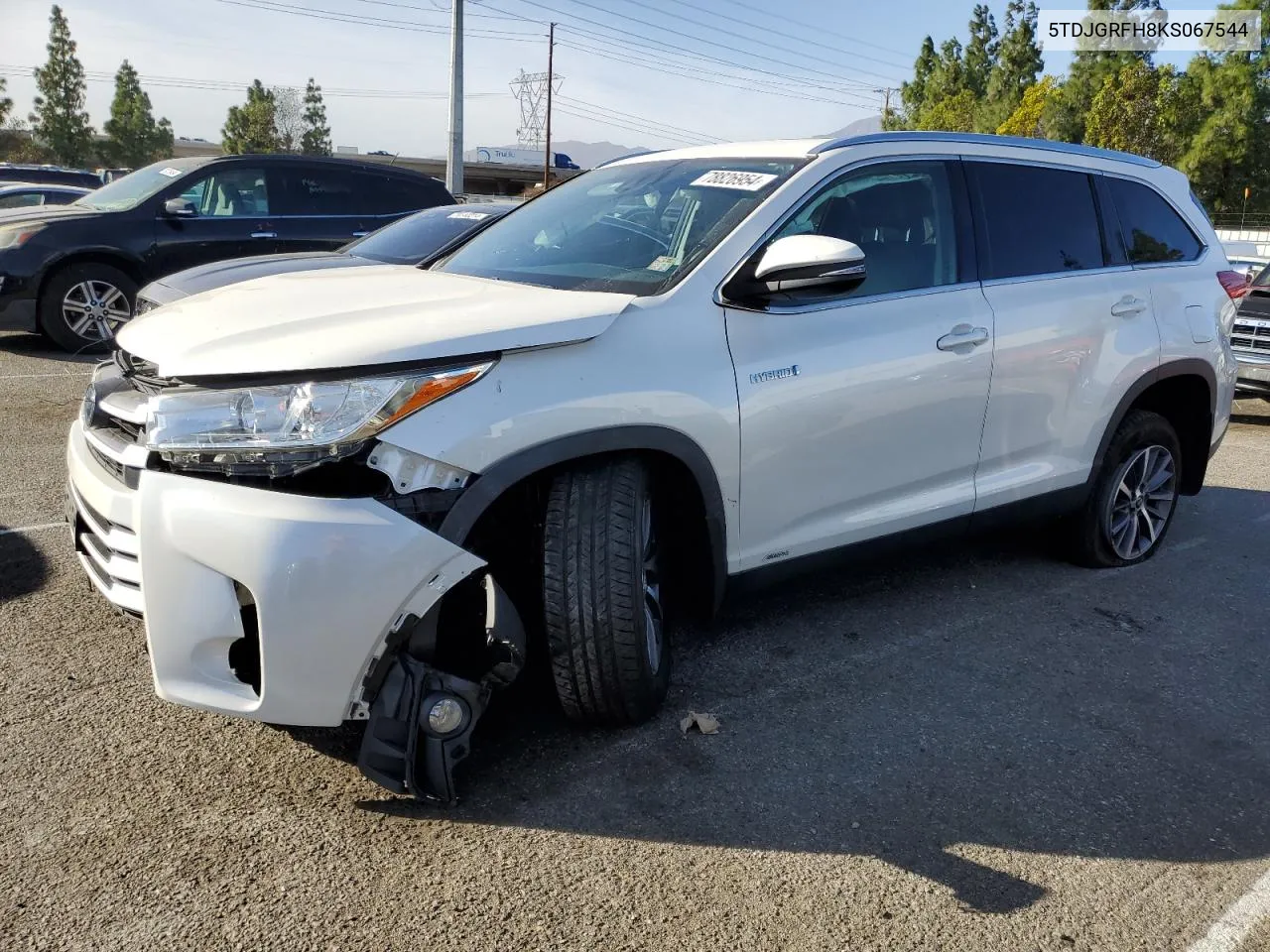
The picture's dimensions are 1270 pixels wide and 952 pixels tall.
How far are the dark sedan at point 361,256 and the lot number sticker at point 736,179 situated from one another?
9.91 ft

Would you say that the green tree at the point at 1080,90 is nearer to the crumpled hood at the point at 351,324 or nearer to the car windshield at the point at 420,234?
the car windshield at the point at 420,234

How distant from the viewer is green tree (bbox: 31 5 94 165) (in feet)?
197

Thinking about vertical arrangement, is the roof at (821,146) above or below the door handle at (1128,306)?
above

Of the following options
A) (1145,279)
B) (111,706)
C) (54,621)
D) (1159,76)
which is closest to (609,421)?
(111,706)

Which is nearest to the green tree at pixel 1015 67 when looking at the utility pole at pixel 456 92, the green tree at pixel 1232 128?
the green tree at pixel 1232 128

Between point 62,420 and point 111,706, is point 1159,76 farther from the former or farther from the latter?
point 111,706

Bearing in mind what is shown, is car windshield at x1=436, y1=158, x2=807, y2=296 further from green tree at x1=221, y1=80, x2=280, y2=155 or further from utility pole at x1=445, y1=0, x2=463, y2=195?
green tree at x1=221, y1=80, x2=280, y2=155

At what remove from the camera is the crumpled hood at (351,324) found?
8.34 ft

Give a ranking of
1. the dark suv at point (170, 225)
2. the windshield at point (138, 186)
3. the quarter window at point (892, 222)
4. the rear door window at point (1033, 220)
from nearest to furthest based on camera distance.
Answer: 1. the quarter window at point (892, 222)
2. the rear door window at point (1033, 220)
3. the dark suv at point (170, 225)
4. the windshield at point (138, 186)

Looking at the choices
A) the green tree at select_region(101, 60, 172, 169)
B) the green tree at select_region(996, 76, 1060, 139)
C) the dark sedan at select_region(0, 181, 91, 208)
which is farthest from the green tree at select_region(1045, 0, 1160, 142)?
the green tree at select_region(101, 60, 172, 169)

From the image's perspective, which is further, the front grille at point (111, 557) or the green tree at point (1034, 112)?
the green tree at point (1034, 112)

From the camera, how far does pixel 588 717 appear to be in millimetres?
3023

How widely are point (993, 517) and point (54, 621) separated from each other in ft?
11.5

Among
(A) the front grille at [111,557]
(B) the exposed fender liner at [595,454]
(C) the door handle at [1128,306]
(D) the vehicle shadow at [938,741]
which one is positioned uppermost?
(C) the door handle at [1128,306]
